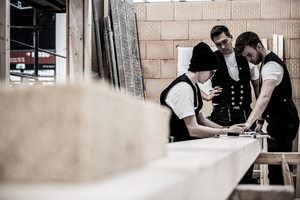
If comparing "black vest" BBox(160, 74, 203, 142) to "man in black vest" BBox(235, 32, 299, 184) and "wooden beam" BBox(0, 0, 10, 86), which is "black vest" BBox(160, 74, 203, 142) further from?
"wooden beam" BBox(0, 0, 10, 86)

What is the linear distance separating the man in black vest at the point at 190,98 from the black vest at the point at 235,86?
0.99 metres

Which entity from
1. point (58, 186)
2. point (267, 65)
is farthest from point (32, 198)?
point (267, 65)

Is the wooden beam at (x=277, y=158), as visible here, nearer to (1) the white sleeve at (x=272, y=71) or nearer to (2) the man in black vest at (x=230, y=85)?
(1) the white sleeve at (x=272, y=71)

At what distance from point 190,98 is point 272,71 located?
1023mm

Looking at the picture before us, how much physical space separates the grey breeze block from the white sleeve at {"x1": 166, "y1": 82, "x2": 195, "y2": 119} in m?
2.08

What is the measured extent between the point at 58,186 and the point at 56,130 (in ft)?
0.23

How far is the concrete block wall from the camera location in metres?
5.55

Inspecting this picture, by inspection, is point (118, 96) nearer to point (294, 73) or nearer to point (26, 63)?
point (294, 73)

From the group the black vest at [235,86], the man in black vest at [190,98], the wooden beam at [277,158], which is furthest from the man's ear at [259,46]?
the wooden beam at [277,158]

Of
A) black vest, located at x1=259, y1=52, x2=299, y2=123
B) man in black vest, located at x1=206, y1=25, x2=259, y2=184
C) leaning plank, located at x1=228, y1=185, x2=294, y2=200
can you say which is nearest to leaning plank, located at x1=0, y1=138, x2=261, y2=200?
leaning plank, located at x1=228, y1=185, x2=294, y2=200

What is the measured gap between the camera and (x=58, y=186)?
45 centimetres

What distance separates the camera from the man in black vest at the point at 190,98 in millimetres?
2609

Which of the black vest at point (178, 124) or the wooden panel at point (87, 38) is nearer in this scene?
the black vest at point (178, 124)

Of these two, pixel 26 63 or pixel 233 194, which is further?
pixel 26 63
